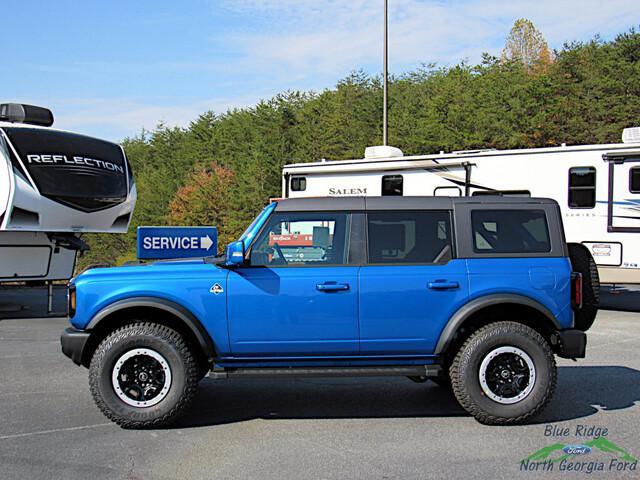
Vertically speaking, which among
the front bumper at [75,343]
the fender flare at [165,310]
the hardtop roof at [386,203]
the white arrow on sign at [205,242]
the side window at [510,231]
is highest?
the hardtop roof at [386,203]

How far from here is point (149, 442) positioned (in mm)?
5922

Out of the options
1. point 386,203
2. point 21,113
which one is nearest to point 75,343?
point 386,203

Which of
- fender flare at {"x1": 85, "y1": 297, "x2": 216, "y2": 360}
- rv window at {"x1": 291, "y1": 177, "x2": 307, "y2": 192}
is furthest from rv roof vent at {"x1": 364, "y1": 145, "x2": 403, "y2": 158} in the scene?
fender flare at {"x1": 85, "y1": 297, "x2": 216, "y2": 360}

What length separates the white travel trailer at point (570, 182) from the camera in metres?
13.7

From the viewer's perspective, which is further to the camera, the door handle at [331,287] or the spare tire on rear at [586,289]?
the spare tire on rear at [586,289]

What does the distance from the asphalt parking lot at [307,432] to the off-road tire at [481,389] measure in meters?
0.13

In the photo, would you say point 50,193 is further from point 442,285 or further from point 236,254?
point 442,285

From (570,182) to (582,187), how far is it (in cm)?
25

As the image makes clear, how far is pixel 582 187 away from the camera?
14.2 m

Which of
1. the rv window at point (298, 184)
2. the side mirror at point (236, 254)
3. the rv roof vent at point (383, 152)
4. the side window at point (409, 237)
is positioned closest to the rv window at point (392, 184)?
the rv roof vent at point (383, 152)

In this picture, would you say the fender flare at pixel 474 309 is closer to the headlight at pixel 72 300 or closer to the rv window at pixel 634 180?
the headlight at pixel 72 300

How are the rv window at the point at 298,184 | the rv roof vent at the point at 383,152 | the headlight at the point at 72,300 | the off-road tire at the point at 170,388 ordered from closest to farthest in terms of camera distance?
the off-road tire at the point at 170,388 < the headlight at the point at 72,300 < the rv roof vent at the point at 383,152 < the rv window at the point at 298,184

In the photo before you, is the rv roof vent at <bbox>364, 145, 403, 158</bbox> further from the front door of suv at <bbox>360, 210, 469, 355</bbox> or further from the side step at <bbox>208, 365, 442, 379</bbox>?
the side step at <bbox>208, 365, 442, 379</bbox>

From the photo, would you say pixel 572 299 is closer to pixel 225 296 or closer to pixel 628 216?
pixel 225 296
